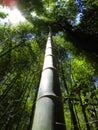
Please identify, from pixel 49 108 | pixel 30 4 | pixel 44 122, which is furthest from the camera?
pixel 30 4

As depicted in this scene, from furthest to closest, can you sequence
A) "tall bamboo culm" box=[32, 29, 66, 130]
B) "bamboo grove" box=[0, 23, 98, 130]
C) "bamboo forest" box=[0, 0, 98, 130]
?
"bamboo grove" box=[0, 23, 98, 130], "bamboo forest" box=[0, 0, 98, 130], "tall bamboo culm" box=[32, 29, 66, 130]

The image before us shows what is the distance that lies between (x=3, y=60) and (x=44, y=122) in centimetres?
890

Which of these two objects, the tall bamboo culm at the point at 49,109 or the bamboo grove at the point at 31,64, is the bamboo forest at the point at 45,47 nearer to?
the bamboo grove at the point at 31,64

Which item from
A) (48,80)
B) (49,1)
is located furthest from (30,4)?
(48,80)

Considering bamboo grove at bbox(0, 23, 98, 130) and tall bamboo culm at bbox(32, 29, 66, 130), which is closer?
tall bamboo culm at bbox(32, 29, 66, 130)

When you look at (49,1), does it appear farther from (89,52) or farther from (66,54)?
(89,52)

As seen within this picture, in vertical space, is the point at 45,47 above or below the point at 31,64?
above

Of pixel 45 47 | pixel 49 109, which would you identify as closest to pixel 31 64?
pixel 45 47

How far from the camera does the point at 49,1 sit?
10555mm

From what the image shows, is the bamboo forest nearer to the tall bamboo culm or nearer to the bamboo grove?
the bamboo grove

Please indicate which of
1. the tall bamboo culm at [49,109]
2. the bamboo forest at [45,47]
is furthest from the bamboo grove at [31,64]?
the tall bamboo culm at [49,109]

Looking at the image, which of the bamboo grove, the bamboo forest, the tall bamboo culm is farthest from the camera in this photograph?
the bamboo grove

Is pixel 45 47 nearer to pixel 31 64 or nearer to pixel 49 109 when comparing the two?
pixel 31 64


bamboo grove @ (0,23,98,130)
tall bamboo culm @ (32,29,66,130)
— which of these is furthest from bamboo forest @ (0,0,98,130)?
tall bamboo culm @ (32,29,66,130)
